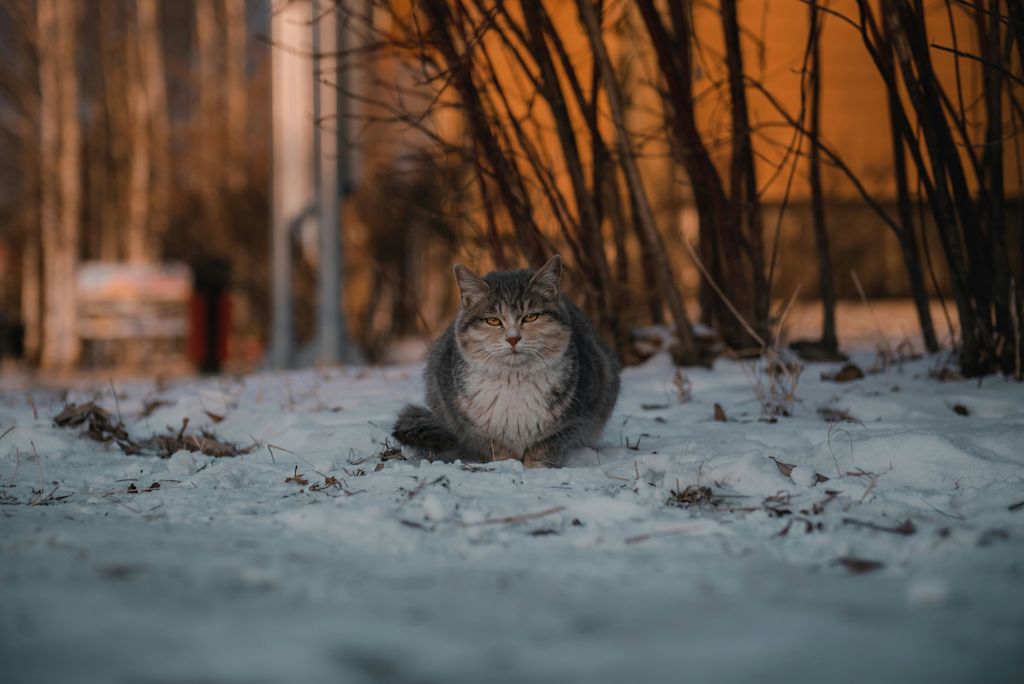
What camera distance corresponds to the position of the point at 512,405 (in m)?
2.94

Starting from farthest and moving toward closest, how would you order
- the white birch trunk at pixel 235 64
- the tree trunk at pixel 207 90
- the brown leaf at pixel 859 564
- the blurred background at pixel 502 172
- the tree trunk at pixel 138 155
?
1. the white birch trunk at pixel 235 64
2. the tree trunk at pixel 138 155
3. the tree trunk at pixel 207 90
4. the blurred background at pixel 502 172
5. the brown leaf at pixel 859 564

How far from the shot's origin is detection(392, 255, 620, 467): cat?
2943 mm

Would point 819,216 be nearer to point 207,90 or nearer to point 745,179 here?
point 745,179

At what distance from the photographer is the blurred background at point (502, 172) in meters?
3.68

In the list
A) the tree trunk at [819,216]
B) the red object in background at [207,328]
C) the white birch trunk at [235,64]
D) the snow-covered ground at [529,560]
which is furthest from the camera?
the white birch trunk at [235,64]

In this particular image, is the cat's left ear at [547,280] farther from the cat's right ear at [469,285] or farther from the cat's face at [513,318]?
the cat's right ear at [469,285]

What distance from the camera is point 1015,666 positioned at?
1.19m

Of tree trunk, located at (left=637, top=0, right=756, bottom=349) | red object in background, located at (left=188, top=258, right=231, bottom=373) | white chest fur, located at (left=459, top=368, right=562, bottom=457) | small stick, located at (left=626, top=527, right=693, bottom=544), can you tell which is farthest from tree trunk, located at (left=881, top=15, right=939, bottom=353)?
red object in background, located at (left=188, top=258, right=231, bottom=373)

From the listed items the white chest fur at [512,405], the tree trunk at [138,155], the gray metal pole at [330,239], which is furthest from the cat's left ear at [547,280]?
the tree trunk at [138,155]

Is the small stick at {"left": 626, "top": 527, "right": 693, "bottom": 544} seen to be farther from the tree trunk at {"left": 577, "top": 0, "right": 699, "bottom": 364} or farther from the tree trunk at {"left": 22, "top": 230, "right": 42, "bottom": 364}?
the tree trunk at {"left": 22, "top": 230, "right": 42, "bottom": 364}

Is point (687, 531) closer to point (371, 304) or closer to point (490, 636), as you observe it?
point (490, 636)

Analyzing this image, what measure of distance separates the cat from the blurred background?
85 centimetres

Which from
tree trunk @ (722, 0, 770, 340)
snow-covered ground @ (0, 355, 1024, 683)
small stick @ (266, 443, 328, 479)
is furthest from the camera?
tree trunk @ (722, 0, 770, 340)

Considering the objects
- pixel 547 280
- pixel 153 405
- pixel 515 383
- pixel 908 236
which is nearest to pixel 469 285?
pixel 547 280
